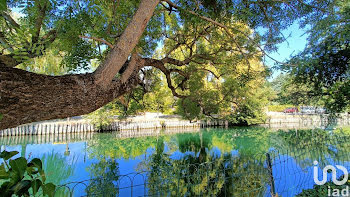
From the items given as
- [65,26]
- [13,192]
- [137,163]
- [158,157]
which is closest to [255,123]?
[158,157]

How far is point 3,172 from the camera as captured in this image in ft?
2.24

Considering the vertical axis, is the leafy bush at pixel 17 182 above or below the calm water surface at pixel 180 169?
above

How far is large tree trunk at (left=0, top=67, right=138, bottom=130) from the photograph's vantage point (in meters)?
A: 1.32

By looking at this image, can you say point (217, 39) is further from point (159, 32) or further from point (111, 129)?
point (111, 129)

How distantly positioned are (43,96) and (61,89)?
0.14m

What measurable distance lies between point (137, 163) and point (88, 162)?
1912 mm

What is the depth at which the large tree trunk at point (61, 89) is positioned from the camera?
1.33 metres

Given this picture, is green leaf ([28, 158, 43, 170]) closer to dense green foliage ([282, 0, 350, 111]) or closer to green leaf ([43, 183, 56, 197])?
green leaf ([43, 183, 56, 197])

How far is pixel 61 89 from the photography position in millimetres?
1601

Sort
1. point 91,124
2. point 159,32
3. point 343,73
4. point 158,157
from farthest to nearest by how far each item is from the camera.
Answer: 1. point 91,124
2. point 158,157
3. point 159,32
4. point 343,73

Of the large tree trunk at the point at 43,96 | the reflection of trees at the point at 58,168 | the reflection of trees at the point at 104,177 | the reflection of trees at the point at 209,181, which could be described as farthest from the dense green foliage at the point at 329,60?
the reflection of trees at the point at 58,168

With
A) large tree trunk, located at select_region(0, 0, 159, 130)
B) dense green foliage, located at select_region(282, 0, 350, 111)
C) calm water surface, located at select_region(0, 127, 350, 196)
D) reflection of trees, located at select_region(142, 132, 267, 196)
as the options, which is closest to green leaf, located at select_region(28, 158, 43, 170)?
large tree trunk, located at select_region(0, 0, 159, 130)

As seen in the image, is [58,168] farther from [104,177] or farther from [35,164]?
[35,164]

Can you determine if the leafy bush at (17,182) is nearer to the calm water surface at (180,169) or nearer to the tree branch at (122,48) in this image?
the tree branch at (122,48)
